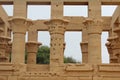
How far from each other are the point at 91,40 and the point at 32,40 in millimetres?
Answer: 7346

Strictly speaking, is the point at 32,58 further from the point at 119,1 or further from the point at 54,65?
the point at 119,1

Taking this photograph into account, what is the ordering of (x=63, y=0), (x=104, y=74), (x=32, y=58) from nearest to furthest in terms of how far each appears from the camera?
(x=104, y=74) → (x=63, y=0) → (x=32, y=58)

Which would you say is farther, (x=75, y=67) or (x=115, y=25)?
(x=115, y=25)

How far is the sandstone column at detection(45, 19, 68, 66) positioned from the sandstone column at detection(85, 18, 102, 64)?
4.83 ft

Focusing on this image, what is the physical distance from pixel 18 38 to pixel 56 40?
2.00 meters

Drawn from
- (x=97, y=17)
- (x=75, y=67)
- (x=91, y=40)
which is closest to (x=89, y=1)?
(x=97, y=17)

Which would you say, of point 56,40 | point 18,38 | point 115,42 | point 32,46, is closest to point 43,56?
point 32,46

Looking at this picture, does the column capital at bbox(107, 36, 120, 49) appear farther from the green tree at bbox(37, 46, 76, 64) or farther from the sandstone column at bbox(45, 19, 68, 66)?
the green tree at bbox(37, 46, 76, 64)

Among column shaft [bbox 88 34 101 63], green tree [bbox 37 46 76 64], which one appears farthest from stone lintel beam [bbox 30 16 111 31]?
green tree [bbox 37 46 76 64]

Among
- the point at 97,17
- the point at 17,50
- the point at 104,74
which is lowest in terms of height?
the point at 104,74

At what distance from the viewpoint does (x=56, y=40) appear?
16.0 m

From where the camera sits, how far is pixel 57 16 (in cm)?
1620

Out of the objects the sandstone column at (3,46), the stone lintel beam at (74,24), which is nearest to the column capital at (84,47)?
the stone lintel beam at (74,24)

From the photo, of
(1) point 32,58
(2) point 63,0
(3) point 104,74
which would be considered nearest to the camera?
(3) point 104,74
